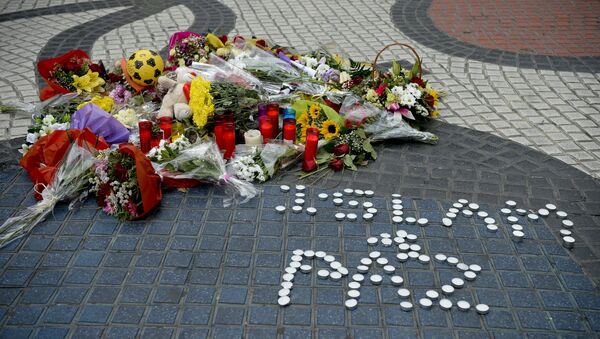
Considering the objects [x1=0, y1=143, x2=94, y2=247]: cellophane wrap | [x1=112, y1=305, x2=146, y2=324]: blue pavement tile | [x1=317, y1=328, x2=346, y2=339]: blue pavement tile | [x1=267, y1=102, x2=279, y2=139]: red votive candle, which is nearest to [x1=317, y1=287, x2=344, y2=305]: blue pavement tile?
[x1=317, y1=328, x2=346, y2=339]: blue pavement tile

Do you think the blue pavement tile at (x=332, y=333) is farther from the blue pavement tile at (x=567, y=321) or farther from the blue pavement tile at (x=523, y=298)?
the blue pavement tile at (x=567, y=321)

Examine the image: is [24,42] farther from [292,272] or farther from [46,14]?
[292,272]

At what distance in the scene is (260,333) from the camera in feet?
11.4

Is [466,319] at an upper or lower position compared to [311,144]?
upper

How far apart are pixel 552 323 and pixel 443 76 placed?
4.10m

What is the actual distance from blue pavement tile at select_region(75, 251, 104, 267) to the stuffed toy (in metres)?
1.64

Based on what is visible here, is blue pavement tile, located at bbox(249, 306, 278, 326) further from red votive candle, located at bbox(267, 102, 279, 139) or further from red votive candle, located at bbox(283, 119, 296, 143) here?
red votive candle, located at bbox(267, 102, 279, 139)

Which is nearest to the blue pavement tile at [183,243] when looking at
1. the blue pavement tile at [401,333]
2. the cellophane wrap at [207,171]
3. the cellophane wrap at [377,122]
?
the cellophane wrap at [207,171]

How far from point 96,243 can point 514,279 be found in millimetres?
2997

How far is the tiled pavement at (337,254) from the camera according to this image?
3574 millimetres

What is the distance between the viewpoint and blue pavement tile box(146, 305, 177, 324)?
3564 millimetres

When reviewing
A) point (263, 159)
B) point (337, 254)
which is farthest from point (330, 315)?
point (263, 159)

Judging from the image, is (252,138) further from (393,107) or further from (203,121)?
(393,107)

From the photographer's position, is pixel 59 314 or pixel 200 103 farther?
pixel 200 103
